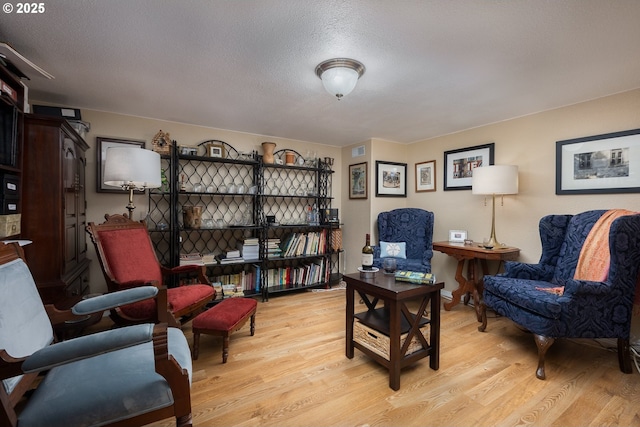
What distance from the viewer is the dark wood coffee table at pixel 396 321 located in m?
1.78

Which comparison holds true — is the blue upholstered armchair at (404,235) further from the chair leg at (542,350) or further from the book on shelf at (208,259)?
the book on shelf at (208,259)

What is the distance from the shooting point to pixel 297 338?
2467 mm

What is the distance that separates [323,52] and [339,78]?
0.19m

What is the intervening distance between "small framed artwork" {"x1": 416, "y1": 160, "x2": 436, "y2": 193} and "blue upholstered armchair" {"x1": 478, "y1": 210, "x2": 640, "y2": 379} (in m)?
1.76

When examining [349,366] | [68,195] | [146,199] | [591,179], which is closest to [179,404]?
[349,366]

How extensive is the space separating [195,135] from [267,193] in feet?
3.73

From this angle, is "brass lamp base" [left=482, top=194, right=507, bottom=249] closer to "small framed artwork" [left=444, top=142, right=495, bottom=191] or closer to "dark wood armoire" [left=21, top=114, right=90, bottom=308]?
"small framed artwork" [left=444, top=142, right=495, bottom=191]

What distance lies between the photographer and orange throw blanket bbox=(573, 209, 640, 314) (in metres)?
2.06

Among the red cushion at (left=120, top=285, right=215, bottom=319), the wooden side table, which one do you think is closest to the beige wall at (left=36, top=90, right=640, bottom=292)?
the wooden side table

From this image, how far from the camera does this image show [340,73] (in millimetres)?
1843

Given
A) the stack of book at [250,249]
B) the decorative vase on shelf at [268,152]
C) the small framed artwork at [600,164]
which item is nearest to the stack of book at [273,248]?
the stack of book at [250,249]

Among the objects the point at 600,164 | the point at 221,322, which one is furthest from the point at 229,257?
the point at 600,164

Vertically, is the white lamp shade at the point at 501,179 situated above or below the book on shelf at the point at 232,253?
above

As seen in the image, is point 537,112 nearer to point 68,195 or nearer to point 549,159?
point 549,159
